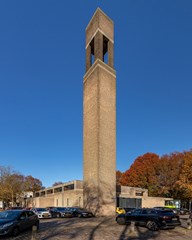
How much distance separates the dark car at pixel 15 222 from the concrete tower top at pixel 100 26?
2950 centimetres

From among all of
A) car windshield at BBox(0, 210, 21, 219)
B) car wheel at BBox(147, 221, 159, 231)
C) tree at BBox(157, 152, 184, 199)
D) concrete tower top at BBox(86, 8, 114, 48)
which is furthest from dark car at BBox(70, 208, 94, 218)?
tree at BBox(157, 152, 184, 199)

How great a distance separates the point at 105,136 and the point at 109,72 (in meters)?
9.32

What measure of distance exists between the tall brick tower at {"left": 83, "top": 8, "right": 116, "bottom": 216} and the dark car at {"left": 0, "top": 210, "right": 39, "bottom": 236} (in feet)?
57.9

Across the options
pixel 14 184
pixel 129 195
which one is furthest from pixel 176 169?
pixel 14 184

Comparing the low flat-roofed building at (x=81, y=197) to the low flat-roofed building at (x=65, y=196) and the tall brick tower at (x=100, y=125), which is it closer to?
the low flat-roofed building at (x=65, y=196)

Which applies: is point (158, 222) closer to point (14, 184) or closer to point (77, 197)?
point (77, 197)

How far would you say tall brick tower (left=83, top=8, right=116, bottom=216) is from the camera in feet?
108

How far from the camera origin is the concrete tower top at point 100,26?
38.3 meters

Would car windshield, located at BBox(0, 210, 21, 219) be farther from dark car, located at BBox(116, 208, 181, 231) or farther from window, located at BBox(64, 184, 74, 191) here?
window, located at BBox(64, 184, 74, 191)

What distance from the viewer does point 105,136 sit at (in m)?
34.7

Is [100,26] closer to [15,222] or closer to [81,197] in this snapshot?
[81,197]

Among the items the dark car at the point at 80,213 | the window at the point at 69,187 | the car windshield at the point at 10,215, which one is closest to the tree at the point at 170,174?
the window at the point at 69,187

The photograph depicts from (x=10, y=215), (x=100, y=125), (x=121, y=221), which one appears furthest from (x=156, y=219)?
(x=100, y=125)

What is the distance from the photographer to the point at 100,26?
38.3 meters
